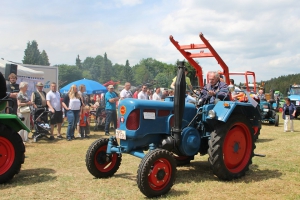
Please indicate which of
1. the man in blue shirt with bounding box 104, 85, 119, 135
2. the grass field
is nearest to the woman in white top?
the man in blue shirt with bounding box 104, 85, 119, 135

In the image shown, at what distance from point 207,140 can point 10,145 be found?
299 cm

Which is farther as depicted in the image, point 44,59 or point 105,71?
point 105,71

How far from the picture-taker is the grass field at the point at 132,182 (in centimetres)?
428

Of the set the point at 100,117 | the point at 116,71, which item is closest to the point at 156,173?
the point at 100,117

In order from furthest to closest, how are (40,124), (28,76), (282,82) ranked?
(282,82), (28,76), (40,124)

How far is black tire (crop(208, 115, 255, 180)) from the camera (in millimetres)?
4844

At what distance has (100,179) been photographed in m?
4.98

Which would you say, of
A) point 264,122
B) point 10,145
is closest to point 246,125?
point 10,145

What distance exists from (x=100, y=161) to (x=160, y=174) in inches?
48.0

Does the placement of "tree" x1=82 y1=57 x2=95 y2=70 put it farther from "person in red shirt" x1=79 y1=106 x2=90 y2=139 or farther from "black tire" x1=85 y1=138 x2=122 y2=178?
"black tire" x1=85 y1=138 x2=122 y2=178

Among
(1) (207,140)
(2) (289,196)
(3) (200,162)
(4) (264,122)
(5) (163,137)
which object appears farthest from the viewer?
(4) (264,122)

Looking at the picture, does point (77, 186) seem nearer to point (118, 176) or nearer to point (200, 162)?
point (118, 176)

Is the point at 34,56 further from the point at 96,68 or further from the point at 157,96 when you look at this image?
the point at 157,96

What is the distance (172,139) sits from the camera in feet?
15.5
